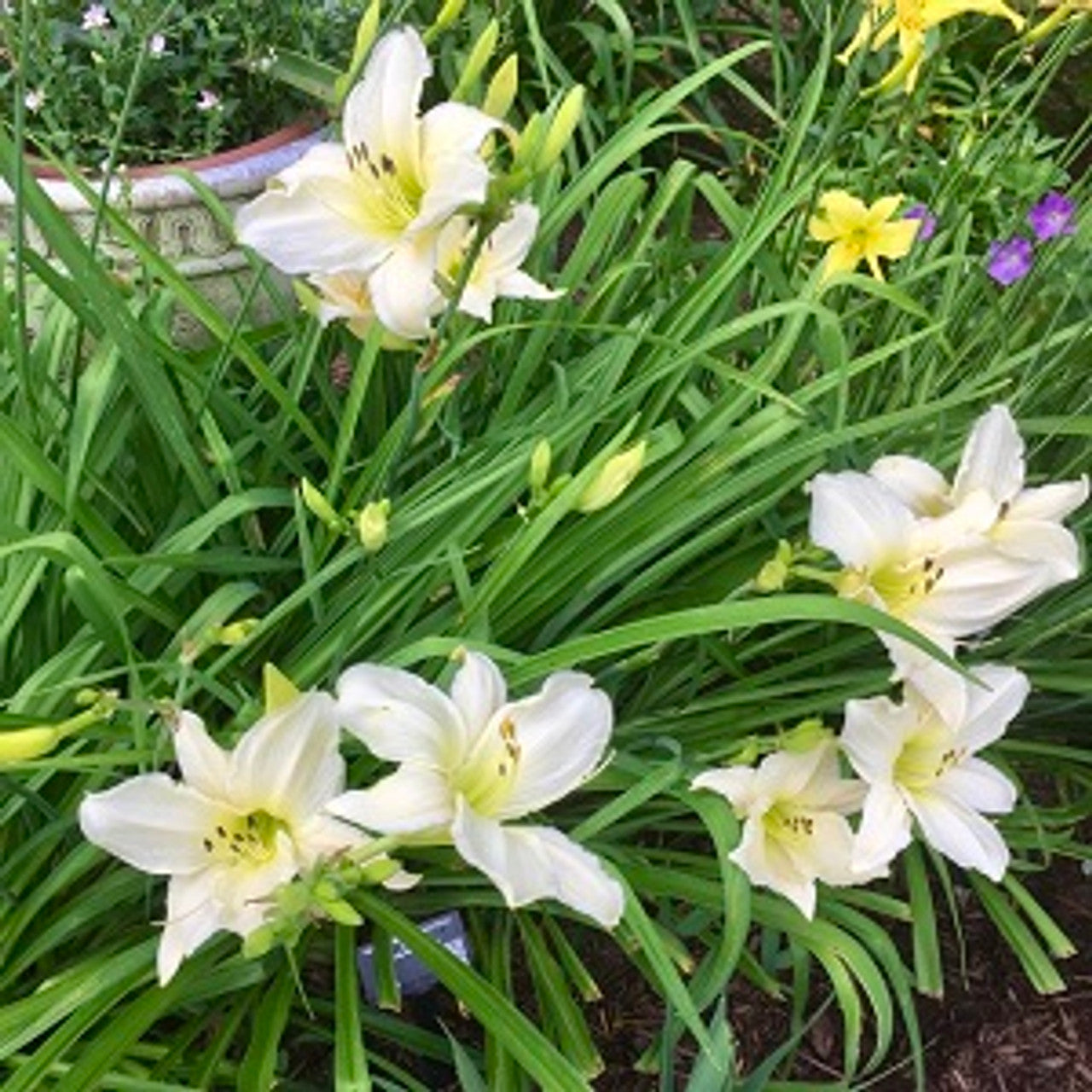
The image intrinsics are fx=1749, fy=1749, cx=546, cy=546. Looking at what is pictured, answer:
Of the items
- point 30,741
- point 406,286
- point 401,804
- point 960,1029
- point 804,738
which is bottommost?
point 960,1029

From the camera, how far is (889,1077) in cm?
185

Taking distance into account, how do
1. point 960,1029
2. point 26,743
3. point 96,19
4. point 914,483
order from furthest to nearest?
point 96,19 < point 960,1029 < point 914,483 < point 26,743

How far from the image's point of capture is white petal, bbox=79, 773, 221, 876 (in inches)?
45.8

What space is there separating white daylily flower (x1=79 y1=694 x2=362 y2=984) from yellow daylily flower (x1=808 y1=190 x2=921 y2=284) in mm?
816

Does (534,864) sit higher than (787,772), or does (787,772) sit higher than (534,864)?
(534,864)

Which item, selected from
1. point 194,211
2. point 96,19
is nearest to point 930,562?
point 194,211

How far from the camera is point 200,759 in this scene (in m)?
1.17

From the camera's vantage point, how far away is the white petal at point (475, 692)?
1148mm

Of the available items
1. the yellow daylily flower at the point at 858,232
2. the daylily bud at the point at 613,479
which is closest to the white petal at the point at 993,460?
the daylily bud at the point at 613,479

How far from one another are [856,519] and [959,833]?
0.86 feet

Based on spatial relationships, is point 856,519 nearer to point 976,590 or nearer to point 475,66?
point 976,590

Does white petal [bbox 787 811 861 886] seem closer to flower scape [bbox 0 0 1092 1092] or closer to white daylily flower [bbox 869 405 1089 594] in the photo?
flower scape [bbox 0 0 1092 1092]

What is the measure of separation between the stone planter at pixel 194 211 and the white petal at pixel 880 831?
1404 millimetres

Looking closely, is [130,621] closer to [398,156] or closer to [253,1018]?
[253,1018]
